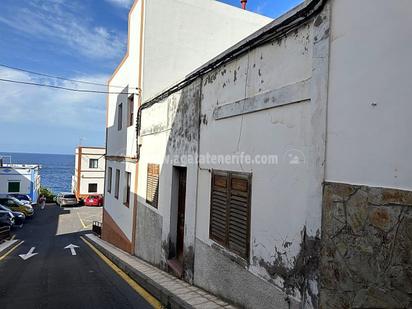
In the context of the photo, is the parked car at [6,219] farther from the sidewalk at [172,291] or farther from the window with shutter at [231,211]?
the window with shutter at [231,211]

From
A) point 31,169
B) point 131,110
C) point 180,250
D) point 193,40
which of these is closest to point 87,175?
point 31,169

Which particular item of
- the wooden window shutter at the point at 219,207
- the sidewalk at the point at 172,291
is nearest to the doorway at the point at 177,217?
the sidewalk at the point at 172,291

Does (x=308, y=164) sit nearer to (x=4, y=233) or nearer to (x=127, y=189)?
(x=127, y=189)

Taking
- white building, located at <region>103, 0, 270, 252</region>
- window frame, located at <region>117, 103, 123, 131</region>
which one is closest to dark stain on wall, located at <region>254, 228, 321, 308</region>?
white building, located at <region>103, 0, 270, 252</region>

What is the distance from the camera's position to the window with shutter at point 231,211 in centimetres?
489

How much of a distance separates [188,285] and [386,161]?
4921 mm

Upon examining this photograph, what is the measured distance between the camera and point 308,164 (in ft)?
11.8

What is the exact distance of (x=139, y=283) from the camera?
755 cm

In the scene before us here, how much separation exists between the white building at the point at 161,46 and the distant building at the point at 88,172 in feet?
108

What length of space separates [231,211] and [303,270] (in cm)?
186

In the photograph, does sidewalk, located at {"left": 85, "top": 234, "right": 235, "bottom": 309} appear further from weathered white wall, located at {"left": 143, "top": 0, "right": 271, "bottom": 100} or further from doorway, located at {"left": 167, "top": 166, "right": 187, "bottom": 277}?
weathered white wall, located at {"left": 143, "top": 0, "right": 271, "bottom": 100}

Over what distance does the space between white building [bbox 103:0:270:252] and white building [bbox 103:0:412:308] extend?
213 inches

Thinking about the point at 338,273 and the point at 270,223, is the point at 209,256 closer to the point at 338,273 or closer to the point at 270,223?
the point at 270,223

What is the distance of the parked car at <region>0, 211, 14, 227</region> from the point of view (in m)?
25.1
